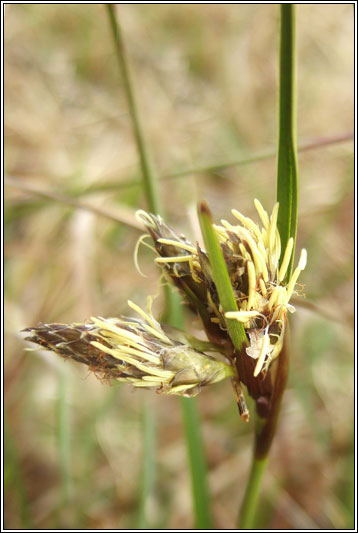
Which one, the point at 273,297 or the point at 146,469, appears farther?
the point at 146,469

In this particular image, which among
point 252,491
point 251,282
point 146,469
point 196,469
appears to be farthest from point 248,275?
point 146,469

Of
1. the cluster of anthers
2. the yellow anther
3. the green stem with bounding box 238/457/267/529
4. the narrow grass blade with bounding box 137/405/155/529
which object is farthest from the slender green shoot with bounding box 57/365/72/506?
the yellow anther

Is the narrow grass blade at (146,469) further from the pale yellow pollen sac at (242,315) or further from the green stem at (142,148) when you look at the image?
the pale yellow pollen sac at (242,315)

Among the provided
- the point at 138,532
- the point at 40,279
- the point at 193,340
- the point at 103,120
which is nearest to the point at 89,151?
the point at 103,120

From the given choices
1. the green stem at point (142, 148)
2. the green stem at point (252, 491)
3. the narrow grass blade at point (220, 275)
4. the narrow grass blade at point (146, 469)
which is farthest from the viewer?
the narrow grass blade at point (146, 469)

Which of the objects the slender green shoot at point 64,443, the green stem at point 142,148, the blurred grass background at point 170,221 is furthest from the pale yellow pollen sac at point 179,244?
the slender green shoot at point 64,443

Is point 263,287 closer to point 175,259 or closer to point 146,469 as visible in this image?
point 175,259
